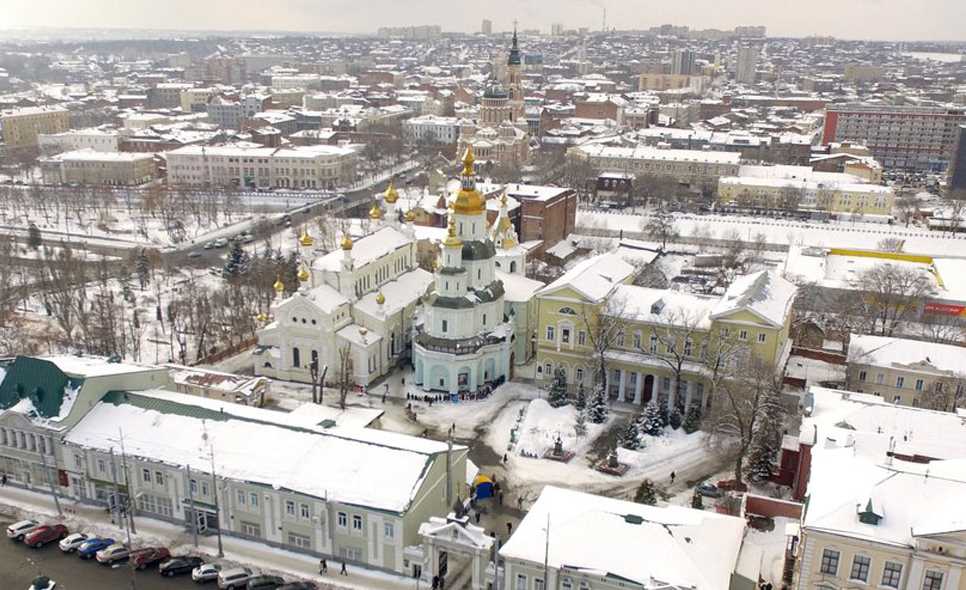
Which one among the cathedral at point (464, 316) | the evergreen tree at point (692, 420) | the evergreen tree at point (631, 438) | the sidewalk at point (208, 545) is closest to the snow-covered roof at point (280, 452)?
the sidewalk at point (208, 545)

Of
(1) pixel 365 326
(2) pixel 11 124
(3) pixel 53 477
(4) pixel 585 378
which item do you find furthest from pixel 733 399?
(2) pixel 11 124

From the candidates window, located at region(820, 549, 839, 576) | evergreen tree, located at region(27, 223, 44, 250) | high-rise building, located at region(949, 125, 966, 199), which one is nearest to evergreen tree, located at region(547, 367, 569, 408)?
window, located at region(820, 549, 839, 576)

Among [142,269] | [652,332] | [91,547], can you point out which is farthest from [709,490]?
[142,269]

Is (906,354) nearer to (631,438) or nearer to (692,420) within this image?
(692,420)

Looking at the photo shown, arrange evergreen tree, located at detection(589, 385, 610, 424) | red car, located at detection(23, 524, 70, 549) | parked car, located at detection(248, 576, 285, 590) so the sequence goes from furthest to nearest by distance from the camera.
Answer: evergreen tree, located at detection(589, 385, 610, 424), red car, located at detection(23, 524, 70, 549), parked car, located at detection(248, 576, 285, 590)

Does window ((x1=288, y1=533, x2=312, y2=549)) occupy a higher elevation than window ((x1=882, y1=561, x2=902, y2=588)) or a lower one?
lower

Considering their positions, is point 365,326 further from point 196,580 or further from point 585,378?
point 196,580

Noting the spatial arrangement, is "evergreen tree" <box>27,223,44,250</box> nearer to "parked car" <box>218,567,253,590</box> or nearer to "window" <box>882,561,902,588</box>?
"parked car" <box>218,567,253,590</box>
